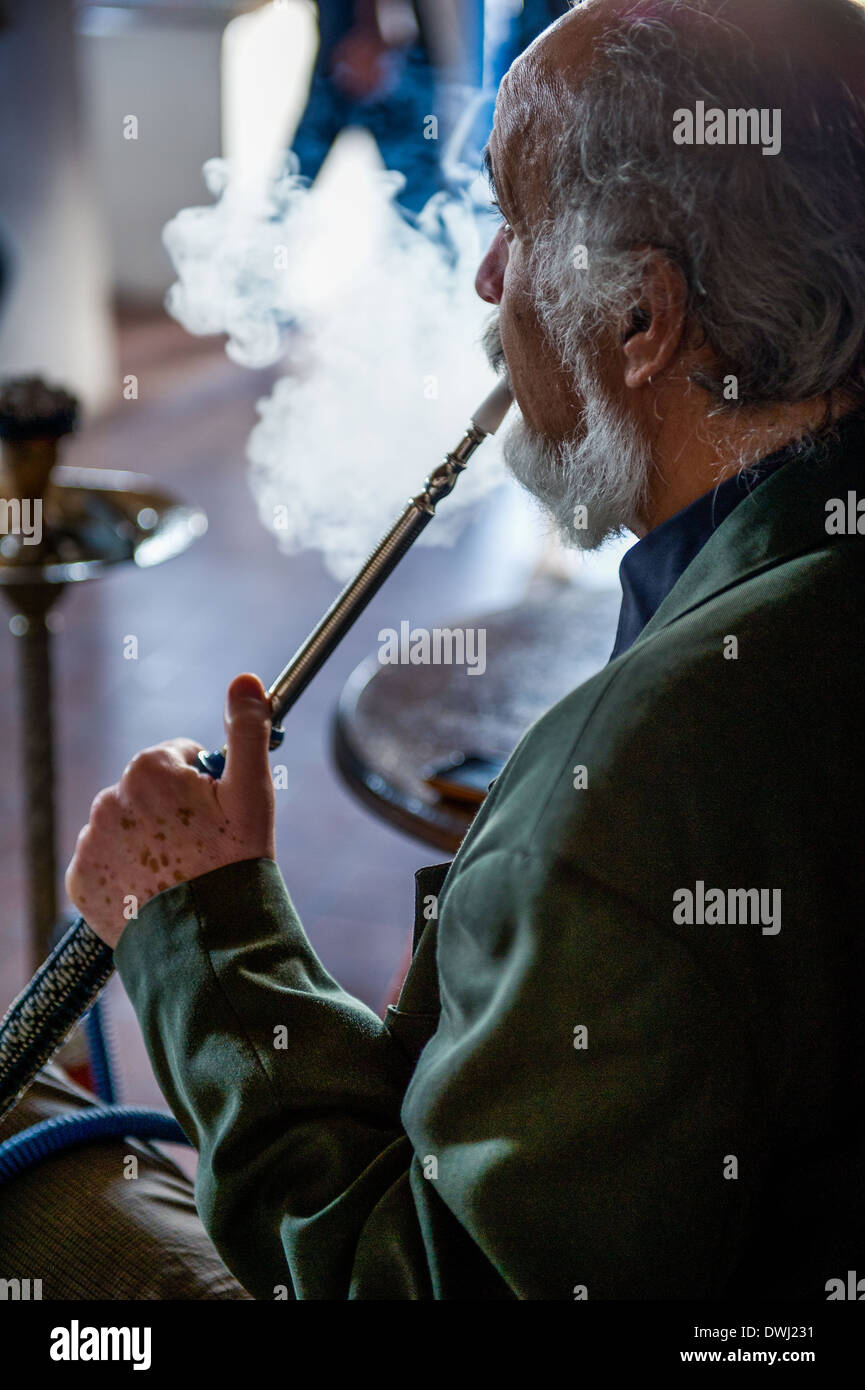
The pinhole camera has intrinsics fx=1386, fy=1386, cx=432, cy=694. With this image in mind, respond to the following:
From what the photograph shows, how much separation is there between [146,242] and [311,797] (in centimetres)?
558

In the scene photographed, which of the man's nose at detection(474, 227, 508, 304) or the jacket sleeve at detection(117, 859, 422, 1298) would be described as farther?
the man's nose at detection(474, 227, 508, 304)

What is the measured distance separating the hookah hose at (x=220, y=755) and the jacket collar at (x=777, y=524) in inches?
9.0

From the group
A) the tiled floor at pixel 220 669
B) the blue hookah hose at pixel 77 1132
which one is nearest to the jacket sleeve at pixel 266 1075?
the blue hookah hose at pixel 77 1132

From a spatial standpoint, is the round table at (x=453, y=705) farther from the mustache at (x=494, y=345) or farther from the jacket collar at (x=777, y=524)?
the jacket collar at (x=777, y=524)

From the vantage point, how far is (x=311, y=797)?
3.00 m

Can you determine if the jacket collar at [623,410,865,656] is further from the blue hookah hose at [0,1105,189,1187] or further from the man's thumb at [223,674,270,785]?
the blue hookah hose at [0,1105,189,1187]

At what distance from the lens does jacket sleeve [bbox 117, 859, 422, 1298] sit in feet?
2.60

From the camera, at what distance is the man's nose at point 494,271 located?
92 centimetres

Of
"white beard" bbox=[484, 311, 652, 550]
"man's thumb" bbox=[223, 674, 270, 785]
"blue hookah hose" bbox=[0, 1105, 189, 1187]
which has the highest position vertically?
"white beard" bbox=[484, 311, 652, 550]

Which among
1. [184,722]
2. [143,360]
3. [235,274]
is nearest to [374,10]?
[143,360]

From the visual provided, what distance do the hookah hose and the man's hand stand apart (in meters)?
0.03

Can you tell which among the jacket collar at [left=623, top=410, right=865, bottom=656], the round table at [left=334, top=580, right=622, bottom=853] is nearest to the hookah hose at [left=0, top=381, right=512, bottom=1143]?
the jacket collar at [left=623, top=410, right=865, bottom=656]

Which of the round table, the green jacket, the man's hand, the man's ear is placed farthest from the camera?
the round table
